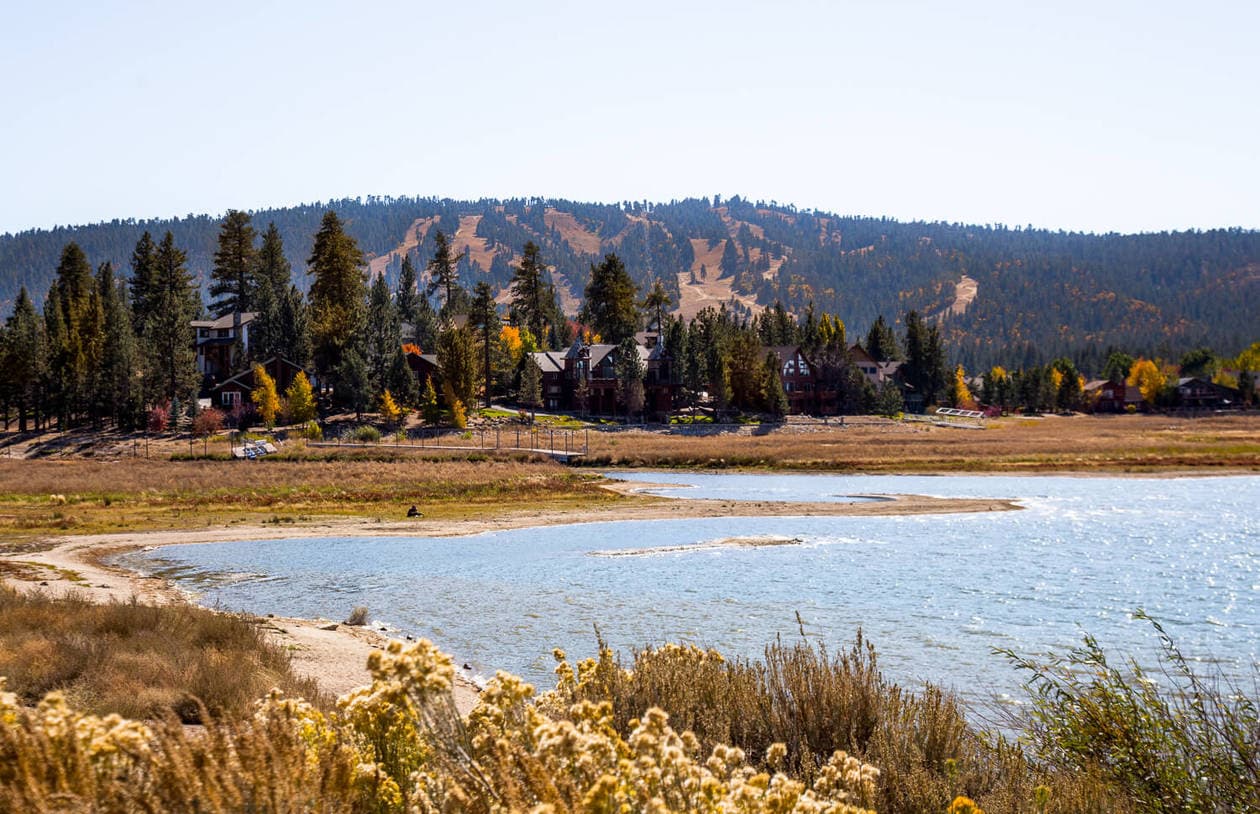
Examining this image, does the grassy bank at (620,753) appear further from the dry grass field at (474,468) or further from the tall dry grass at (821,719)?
the dry grass field at (474,468)

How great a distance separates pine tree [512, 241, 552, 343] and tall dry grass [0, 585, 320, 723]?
108767 mm

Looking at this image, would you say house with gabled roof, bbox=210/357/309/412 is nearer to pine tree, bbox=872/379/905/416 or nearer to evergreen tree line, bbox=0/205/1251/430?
evergreen tree line, bbox=0/205/1251/430

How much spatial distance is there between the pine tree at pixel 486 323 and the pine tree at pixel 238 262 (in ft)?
80.3

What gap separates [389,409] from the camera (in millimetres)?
89625

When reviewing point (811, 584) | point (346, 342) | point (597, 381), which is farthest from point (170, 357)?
point (811, 584)

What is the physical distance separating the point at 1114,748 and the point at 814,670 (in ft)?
9.93

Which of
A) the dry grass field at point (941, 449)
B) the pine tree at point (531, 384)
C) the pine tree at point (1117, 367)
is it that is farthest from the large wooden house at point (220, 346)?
the pine tree at point (1117, 367)

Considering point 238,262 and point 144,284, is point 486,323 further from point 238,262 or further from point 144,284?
point 144,284

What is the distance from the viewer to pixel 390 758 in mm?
6688

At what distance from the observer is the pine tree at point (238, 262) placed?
341ft

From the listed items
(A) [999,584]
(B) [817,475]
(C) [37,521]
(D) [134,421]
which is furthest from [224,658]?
(D) [134,421]

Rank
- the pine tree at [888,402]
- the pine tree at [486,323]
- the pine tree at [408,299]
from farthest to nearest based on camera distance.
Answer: the pine tree at [408,299], the pine tree at [888,402], the pine tree at [486,323]

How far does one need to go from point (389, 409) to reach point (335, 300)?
2035 cm

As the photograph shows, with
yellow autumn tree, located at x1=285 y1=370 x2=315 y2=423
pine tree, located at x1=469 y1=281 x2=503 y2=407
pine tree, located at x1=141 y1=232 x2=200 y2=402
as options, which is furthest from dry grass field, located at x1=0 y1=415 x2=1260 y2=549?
pine tree, located at x1=469 y1=281 x2=503 y2=407
